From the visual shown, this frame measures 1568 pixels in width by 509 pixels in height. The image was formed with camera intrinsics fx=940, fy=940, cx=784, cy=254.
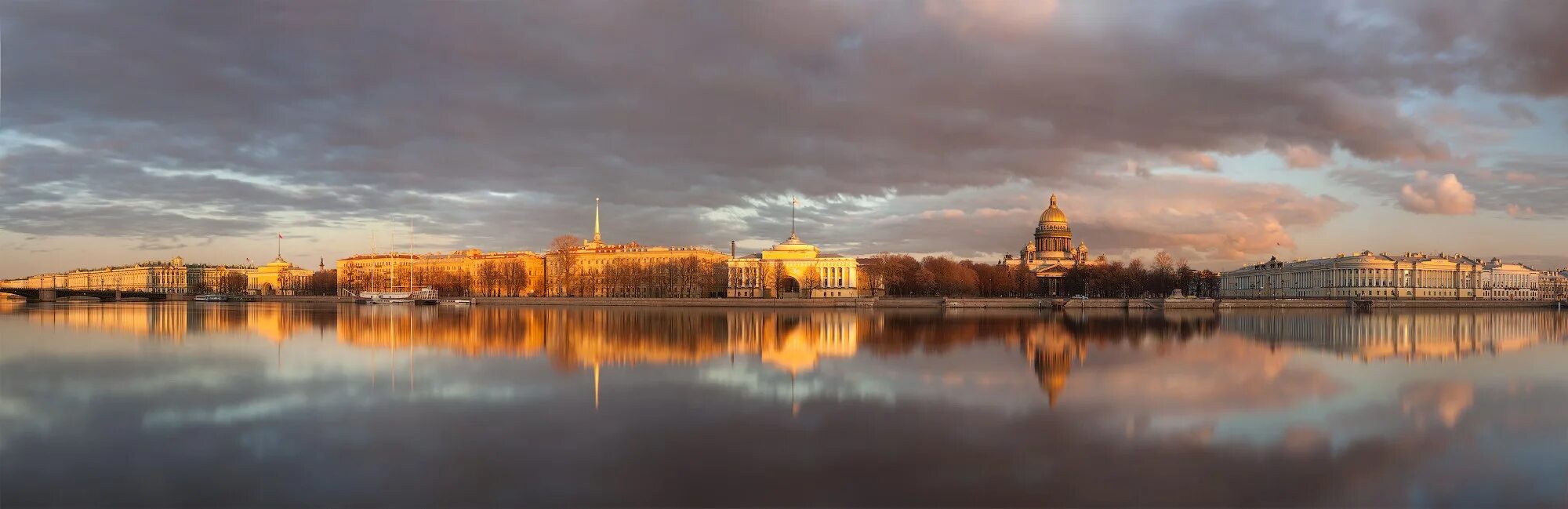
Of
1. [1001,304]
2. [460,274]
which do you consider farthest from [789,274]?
[460,274]

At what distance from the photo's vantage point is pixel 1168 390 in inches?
695

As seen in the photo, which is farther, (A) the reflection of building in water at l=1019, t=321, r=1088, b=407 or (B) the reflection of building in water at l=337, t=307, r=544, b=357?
(B) the reflection of building in water at l=337, t=307, r=544, b=357

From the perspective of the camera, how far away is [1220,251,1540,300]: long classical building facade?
351 ft

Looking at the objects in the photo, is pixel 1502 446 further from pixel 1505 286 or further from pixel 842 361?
pixel 1505 286

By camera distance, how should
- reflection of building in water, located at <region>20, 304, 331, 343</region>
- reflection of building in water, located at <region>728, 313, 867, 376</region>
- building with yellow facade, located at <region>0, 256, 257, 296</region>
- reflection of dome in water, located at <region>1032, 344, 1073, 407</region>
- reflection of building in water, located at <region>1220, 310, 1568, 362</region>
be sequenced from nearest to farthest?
reflection of dome in water, located at <region>1032, 344, 1073, 407</region>, reflection of building in water, located at <region>728, 313, 867, 376</region>, reflection of building in water, located at <region>1220, 310, 1568, 362</region>, reflection of building in water, located at <region>20, 304, 331, 343</region>, building with yellow facade, located at <region>0, 256, 257, 296</region>

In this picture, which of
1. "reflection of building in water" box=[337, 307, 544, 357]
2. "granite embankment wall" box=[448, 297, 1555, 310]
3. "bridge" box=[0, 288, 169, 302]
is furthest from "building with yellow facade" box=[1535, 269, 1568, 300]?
"bridge" box=[0, 288, 169, 302]

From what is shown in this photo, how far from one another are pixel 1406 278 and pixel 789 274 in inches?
2803

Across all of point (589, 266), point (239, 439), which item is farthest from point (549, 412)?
point (589, 266)

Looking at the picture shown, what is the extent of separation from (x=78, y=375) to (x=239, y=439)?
1016cm

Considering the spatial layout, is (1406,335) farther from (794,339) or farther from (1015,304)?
(1015,304)

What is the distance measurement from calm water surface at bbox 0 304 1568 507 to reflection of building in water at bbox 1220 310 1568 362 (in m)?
2.10

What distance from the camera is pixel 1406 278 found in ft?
355

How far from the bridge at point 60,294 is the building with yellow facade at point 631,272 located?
147 ft

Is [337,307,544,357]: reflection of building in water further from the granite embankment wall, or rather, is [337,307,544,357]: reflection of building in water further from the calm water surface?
the granite embankment wall
